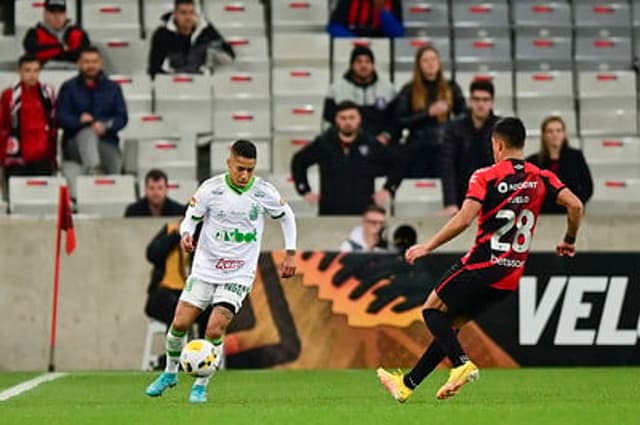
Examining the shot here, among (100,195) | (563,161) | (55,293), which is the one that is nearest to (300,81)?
(100,195)

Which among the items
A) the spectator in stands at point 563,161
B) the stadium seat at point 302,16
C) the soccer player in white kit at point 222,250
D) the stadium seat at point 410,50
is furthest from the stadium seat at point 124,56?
the soccer player in white kit at point 222,250

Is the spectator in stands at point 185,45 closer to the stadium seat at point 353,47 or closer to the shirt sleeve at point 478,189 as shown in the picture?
the stadium seat at point 353,47

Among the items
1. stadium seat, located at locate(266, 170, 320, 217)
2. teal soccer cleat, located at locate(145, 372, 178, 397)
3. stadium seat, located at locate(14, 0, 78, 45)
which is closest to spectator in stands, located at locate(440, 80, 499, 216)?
stadium seat, located at locate(266, 170, 320, 217)

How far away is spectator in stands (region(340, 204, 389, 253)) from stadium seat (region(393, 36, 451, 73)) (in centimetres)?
459

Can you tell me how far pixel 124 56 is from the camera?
69.2 ft

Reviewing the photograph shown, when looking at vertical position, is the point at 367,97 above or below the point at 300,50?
below

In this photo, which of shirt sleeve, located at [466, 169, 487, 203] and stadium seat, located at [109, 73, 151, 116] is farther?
stadium seat, located at [109, 73, 151, 116]

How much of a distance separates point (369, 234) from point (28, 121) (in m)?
4.24

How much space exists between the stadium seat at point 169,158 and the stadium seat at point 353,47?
92.1 inches

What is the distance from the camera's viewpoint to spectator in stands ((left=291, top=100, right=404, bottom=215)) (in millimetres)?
17203

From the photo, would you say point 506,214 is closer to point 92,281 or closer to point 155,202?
point 155,202

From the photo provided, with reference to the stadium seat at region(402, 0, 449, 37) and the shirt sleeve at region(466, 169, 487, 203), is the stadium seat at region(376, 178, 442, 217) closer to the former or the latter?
the stadium seat at region(402, 0, 449, 37)

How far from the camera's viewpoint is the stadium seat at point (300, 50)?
2123cm

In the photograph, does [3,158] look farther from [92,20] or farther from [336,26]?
[336,26]
